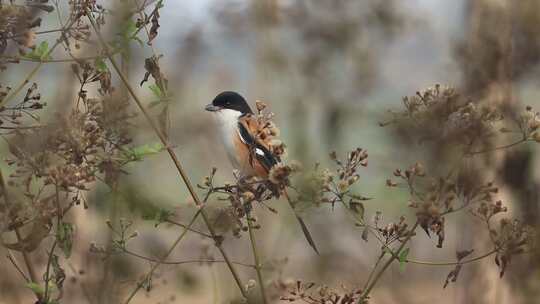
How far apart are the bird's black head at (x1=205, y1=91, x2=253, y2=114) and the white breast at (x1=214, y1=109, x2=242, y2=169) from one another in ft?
0.09

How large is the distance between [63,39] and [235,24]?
570 cm

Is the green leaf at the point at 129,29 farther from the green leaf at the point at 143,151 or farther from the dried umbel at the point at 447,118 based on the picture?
the dried umbel at the point at 447,118

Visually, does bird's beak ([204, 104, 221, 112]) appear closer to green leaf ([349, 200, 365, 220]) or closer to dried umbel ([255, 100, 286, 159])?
dried umbel ([255, 100, 286, 159])

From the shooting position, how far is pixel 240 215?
2.40m

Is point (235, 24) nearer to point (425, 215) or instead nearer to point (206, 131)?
point (206, 131)

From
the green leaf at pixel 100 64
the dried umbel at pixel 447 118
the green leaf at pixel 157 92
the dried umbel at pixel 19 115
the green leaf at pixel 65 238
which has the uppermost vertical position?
the dried umbel at pixel 447 118

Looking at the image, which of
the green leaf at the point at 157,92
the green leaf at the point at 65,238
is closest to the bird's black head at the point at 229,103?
the green leaf at the point at 157,92

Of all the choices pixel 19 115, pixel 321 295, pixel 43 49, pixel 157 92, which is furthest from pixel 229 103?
pixel 321 295

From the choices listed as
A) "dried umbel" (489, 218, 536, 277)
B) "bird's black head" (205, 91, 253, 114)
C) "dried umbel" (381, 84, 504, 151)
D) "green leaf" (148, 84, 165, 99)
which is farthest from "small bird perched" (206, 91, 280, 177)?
"dried umbel" (489, 218, 536, 277)

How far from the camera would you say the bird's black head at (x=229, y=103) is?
498 cm

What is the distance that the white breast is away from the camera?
15.8ft

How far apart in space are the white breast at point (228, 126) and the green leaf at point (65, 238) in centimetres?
246

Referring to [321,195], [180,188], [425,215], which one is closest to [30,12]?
[321,195]

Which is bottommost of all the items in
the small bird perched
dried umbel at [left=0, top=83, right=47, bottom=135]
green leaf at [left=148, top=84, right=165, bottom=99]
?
dried umbel at [left=0, top=83, right=47, bottom=135]
